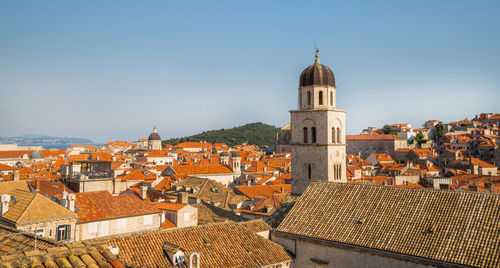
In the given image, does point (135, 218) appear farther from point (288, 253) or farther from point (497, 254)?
point (497, 254)

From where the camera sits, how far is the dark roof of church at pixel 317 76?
2742cm

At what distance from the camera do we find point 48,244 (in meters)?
15.2

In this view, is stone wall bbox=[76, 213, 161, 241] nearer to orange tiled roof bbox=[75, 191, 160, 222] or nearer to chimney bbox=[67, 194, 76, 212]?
orange tiled roof bbox=[75, 191, 160, 222]

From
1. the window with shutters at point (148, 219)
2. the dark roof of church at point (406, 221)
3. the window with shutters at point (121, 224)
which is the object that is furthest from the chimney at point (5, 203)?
the dark roof of church at point (406, 221)

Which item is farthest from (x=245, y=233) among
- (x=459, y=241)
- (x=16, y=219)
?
(x=16, y=219)

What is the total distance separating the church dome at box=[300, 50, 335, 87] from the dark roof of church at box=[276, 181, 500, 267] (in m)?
8.48

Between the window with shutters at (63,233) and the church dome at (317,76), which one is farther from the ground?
the church dome at (317,76)

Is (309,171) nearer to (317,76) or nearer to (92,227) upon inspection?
(317,76)

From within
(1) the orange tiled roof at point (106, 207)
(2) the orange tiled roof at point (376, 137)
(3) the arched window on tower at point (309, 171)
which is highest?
(2) the orange tiled roof at point (376, 137)

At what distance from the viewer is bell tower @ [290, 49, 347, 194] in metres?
27.2

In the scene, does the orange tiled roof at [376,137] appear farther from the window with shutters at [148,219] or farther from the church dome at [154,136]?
the window with shutters at [148,219]

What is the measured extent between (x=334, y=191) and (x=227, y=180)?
55.4 metres

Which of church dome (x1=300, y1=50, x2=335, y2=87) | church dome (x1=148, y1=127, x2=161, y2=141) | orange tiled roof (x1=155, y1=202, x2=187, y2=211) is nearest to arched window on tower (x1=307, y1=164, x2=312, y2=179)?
church dome (x1=300, y1=50, x2=335, y2=87)

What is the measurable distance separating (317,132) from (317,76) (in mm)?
3698
